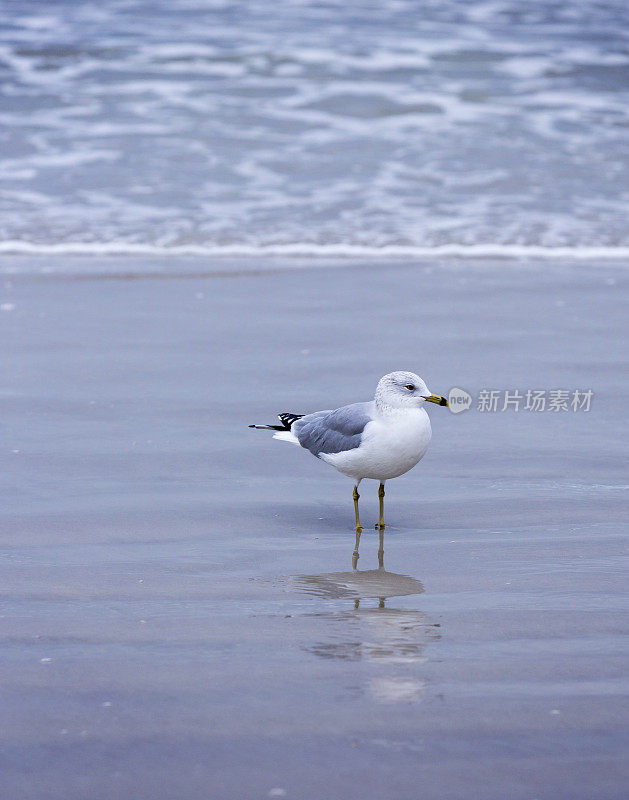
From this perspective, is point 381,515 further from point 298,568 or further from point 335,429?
point 298,568

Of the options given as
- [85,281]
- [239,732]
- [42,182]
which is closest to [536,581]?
[239,732]

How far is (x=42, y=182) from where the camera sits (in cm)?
1095

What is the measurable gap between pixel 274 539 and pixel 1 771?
62.6 inches

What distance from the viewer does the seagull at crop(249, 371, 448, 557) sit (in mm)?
3764

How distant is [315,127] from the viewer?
12.9 meters

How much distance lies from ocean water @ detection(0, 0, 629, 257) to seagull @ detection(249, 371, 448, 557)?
4968 millimetres

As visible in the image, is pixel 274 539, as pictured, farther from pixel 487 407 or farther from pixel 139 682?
pixel 487 407

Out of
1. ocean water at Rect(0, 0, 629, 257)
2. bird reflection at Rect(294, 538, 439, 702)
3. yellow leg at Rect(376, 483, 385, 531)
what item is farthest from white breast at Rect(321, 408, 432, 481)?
ocean water at Rect(0, 0, 629, 257)

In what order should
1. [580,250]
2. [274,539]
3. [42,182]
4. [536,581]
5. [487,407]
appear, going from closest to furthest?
[536,581]
[274,539]
[487,407]
[580,250]
[42,182]

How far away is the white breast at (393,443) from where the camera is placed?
148 inches

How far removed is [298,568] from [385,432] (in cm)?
57
